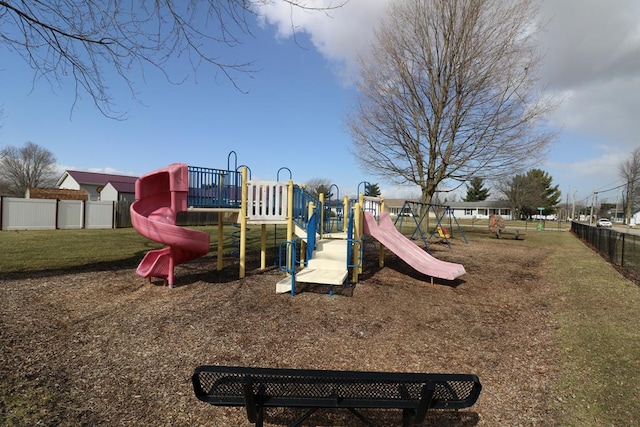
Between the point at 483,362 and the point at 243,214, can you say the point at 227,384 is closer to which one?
the point at 483,362

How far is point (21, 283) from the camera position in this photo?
22.7 ft

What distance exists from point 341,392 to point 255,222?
629 centimetres

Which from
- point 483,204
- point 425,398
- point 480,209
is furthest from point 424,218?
point 480,209

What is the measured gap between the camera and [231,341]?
4.50 meters

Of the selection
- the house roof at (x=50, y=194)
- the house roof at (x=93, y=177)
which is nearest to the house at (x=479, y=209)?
the house roof at (x=93, y=177)

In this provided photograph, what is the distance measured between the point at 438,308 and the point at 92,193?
47.5 m

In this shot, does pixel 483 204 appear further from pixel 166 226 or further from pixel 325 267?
pixel 166 226

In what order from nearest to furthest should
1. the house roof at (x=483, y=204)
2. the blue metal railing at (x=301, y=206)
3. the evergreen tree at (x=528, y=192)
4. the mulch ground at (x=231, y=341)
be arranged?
the mulch ground at (x=231, y=341), the blue metal railing at (x=301, y=206), the evergreen tree at (x=528, y=192), the house roof at (x=483, y=204)

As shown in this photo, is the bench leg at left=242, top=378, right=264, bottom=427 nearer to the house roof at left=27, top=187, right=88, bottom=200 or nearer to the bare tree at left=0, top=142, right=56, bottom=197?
the house roof at left=27, top=187, right=88, bottom=200

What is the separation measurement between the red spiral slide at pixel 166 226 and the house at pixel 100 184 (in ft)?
112

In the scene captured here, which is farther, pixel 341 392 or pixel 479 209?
pixel 479 209

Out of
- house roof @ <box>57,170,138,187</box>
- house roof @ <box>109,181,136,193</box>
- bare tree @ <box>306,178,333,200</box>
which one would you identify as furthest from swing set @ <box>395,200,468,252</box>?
house roof @ <box>57,170,138,187</box>

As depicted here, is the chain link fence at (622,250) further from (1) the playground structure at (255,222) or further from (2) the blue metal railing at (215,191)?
(2) the blue metal railing at (215,191)

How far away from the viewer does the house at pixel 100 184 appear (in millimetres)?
37812
